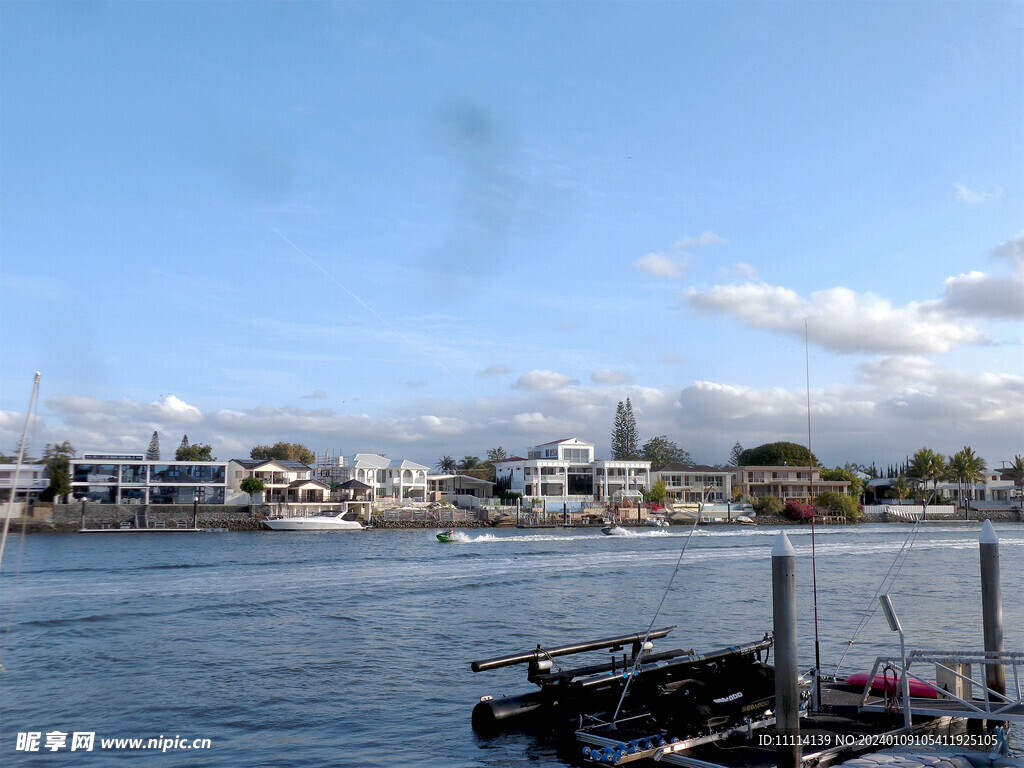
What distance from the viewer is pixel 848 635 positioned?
78.6 ft

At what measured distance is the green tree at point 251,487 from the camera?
3688 inches

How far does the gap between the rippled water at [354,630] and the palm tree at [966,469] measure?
89098 millimetres

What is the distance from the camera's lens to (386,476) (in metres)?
108

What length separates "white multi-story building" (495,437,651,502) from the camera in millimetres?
108812

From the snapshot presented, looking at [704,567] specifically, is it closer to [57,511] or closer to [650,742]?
[650,742]

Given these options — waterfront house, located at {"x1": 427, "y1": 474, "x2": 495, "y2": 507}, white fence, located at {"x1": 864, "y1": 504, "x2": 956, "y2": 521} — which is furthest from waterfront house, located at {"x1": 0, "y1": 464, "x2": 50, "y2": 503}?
white fence, located at {"x1": 864, "y1": 504, "x2": 956, "y2": 521}

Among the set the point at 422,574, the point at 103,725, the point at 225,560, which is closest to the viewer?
the point at 103,725

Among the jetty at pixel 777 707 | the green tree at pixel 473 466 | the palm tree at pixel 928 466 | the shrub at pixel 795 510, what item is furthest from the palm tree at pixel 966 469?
the jetty at pixel 777 707

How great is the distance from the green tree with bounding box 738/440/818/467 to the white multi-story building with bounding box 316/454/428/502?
60.3 metres

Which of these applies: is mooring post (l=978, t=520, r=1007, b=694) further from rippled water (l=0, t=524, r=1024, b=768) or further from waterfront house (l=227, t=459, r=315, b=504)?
waterfront house (l=227, t=459, r=315, b=504)

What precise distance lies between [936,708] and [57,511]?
90520 millimetres

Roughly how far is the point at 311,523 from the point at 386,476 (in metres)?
23.3

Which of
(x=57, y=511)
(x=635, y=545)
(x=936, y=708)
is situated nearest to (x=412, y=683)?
(x=936, y=708)

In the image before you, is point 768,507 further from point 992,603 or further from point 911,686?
point 911,686
